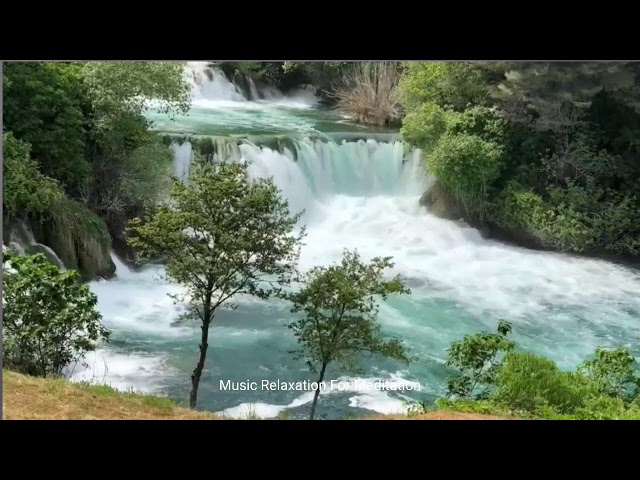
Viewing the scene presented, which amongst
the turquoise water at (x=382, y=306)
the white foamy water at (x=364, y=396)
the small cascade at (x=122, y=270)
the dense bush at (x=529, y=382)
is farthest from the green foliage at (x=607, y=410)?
the small cascade at (x=122, y=270)

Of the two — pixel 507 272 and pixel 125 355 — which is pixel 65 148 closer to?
pixel 125 355

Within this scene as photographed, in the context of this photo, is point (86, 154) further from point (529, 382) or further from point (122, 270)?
point (529, 382)

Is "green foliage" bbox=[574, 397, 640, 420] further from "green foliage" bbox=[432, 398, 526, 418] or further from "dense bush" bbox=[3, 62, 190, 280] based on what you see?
"dense bush" bbox=[3, 62, 190, 280]

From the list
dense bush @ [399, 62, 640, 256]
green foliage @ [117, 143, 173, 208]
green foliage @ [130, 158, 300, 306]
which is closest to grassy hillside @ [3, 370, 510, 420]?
green foliage @ [130, 158, 300, 306]

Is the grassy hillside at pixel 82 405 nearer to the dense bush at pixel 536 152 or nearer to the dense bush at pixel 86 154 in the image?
the dense bush at pixel 86 154

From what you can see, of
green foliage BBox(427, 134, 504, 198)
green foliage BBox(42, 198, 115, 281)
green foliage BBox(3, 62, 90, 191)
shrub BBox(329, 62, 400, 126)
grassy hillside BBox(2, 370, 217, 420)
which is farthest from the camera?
green foliage BBox(427, 134, 504, 198)
